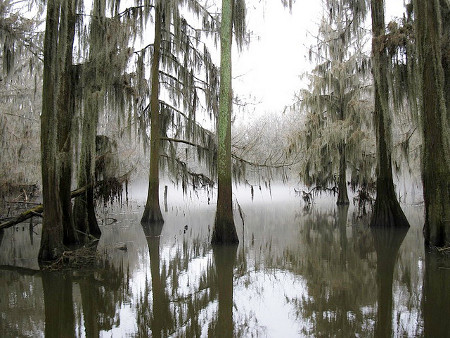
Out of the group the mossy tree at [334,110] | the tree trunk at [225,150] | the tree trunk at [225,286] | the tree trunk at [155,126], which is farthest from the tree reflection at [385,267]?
the mossy tree at [334,110]

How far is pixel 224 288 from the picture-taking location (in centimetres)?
527

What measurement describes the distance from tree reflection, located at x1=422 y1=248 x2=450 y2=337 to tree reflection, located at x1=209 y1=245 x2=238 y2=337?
1.84 m

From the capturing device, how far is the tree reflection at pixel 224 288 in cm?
385

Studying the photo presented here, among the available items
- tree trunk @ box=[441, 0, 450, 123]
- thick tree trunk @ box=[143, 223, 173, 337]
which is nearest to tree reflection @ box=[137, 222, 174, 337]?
thick tree trunk @ box=[143, 223, 173, 337]

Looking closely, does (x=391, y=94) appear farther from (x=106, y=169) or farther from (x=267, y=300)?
(x=106, y=169)

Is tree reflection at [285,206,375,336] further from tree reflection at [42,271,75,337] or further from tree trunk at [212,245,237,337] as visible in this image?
tree reflection at [42,271,75,337]

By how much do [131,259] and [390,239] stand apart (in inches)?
221

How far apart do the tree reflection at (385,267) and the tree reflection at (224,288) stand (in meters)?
1.42

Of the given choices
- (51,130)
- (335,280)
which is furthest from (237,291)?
(51,130)

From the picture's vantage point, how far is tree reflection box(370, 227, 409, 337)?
3.84 metres

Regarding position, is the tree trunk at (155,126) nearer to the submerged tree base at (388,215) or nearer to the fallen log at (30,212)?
the fallen log at (30,212)

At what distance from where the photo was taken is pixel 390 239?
877 centimetres

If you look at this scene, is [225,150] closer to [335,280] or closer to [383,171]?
[335,280]

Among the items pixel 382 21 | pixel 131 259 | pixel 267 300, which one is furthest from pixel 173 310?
pixel 382 21
